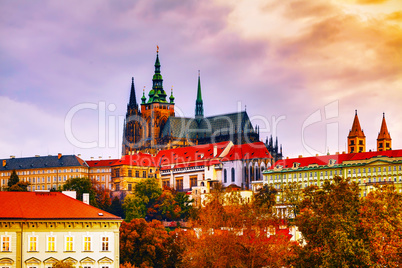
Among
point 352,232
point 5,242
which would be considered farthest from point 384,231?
point 5,242

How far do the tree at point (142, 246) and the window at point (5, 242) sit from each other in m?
21.4

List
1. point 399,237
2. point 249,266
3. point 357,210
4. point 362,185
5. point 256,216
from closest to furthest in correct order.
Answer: point 399,237 < point 357,210 < point 249,266 < point 256,216 < point 362,185

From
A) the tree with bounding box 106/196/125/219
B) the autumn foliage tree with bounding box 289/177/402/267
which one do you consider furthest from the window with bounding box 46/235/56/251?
the tree with bounding box 106/196/125/219

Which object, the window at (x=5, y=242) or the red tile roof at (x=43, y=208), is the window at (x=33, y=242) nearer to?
the red tile roof at (x=43, y=208)

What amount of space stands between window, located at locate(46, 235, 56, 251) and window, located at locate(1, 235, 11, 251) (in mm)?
3017

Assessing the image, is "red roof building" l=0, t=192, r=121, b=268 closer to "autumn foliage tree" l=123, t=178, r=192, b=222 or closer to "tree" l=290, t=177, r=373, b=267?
"tree" l=290, t=177, r=373, b=267

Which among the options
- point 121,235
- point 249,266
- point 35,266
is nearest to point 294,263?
point 249,266

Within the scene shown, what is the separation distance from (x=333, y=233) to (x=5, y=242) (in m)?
27.7

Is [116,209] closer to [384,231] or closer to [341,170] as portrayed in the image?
[341,170]

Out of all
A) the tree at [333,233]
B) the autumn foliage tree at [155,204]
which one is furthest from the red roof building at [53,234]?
the autumn foliage tree at [155,204]

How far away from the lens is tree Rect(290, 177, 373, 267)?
5884 cm

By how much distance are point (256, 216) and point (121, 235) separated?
16.7m

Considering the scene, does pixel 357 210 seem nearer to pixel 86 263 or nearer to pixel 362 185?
pixel 86 263

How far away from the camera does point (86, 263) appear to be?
253 ft
